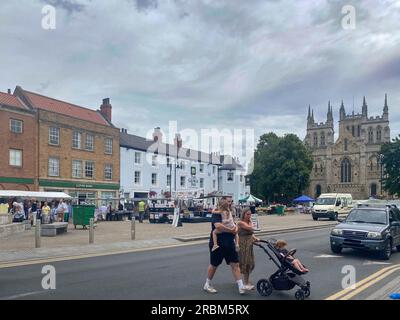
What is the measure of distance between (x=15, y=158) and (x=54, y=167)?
4.23 m

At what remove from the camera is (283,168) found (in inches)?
2704

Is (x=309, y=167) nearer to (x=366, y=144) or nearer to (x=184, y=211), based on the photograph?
(x=366, y=144)

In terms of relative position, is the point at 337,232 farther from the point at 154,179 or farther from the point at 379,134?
the point at 379,134

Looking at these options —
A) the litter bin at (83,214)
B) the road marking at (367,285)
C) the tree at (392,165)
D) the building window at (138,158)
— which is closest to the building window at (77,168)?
the building window at (138,158)

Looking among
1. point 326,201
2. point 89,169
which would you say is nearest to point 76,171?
point 89,169

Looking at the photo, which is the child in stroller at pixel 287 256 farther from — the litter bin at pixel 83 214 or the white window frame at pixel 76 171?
the white window frame at pixel 76 171

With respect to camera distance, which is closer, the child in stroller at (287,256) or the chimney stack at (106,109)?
the child in stroller at (287,256)

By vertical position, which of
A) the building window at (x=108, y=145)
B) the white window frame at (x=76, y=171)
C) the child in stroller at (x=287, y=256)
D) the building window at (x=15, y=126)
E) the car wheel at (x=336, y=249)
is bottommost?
the car wheel at (x=336, y=249)

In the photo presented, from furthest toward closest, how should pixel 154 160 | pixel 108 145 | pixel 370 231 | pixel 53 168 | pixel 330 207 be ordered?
pixel 154 160 < pixel 108 145 < pixel 53 168 < pixel 330 207 < pixel 370 231

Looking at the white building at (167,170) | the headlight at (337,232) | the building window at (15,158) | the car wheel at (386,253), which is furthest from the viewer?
the white building at (167,170)

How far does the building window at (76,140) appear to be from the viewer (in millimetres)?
41844

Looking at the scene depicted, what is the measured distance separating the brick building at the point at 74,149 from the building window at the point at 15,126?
175cm
